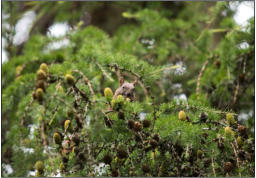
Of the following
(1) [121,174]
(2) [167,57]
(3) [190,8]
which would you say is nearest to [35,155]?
(1) [121,174]

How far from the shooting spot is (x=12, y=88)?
1405 mm

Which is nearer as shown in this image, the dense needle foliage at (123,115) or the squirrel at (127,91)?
the dense needle foliage at (123,115)

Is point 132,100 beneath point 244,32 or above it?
beneath

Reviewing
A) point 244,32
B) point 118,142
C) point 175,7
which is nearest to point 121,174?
point 118,142

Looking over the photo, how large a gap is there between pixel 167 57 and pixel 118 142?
3.96ft

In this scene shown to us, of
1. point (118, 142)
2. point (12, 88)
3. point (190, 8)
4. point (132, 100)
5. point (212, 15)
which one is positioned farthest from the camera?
point (190, 8)

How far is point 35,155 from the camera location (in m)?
1.26

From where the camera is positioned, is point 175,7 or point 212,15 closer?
point 212,15

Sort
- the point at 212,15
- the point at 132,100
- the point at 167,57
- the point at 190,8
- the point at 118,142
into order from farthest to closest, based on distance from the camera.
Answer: the point at 190,8 → the point at 167,57 → the point at 212,15 → the point at 132,100 → the point at 118,142

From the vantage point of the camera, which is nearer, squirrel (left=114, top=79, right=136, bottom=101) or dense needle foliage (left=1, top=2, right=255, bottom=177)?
dense needle foliage (left=1, top=2, right=255, bottom=177)

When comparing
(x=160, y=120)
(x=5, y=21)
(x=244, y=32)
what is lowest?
(x=160, y=120)

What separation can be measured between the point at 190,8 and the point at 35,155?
1.70 metres

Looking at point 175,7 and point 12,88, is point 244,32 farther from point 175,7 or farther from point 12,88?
point 175,7

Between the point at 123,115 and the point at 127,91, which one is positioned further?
the point at 127,91
